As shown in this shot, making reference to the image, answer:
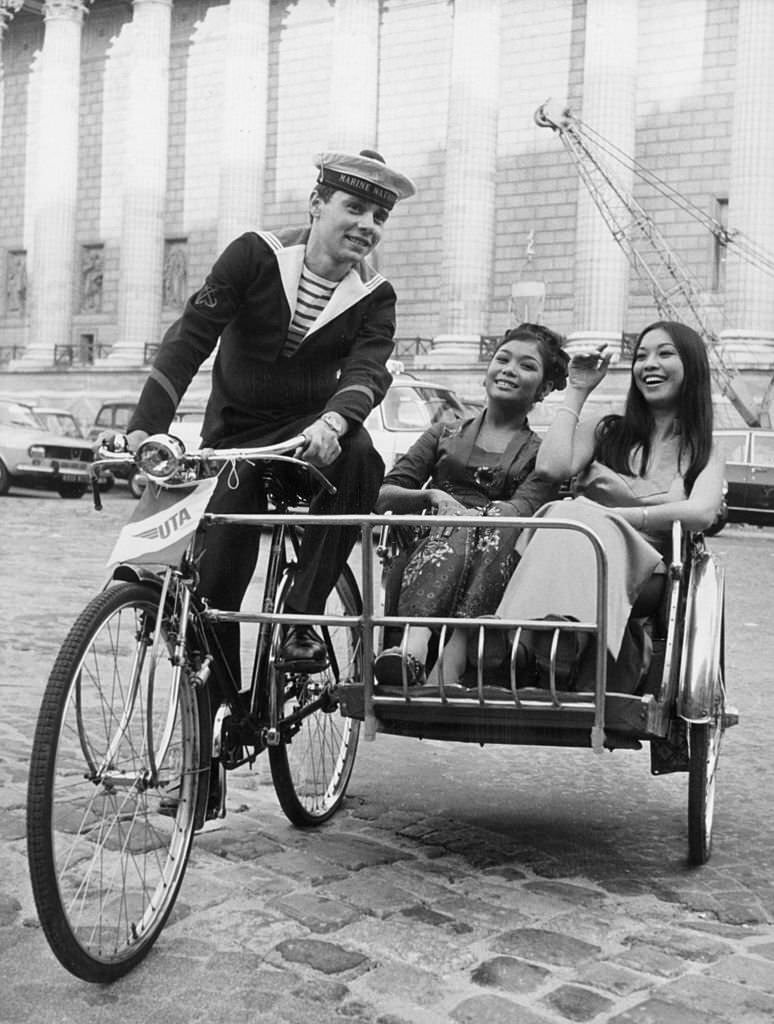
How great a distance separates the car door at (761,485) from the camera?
846 inches

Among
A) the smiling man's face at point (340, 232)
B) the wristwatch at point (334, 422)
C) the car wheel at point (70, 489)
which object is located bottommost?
the car wheel at point (70, 489)

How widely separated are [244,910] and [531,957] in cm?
81

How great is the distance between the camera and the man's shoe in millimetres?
4348

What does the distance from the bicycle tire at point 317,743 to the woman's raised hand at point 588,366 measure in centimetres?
103

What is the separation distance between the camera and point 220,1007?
131 inches

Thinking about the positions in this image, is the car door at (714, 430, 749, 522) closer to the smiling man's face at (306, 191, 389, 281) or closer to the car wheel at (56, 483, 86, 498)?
the car wheel at (56, 483, 86, 498)

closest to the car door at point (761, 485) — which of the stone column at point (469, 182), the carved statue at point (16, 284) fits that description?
the stone column at point (469, 182)

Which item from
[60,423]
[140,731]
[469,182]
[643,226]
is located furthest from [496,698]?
[469,182]

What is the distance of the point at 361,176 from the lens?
4.40m

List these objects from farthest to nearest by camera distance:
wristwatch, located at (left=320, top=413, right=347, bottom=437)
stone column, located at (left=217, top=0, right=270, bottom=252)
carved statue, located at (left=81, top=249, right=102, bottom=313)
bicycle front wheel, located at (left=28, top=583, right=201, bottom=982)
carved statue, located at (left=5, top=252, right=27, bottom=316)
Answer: carved statue, located at (left=5, top=252, right=27, bottom=316) < carved statue, located at (left=81, top=249, right=102, bottom=313) < stone column, located at (left=217, top=0, right=270, bottom=252) < wristwatch, located at (left=320, top=413, right=347, bottom=437) < bicycle front wheel, located at (left=28, top=583, right=201, bottom=982)

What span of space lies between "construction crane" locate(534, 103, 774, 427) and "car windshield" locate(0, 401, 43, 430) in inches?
526

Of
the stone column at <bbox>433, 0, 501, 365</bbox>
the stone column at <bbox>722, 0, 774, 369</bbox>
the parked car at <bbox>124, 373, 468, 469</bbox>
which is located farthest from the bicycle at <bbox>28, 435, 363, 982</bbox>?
the stone column at <bbox>433, 0, 501, 365</bbox>

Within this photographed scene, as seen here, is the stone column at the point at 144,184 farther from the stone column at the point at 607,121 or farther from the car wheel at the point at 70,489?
the car wheel at the point at 70,489

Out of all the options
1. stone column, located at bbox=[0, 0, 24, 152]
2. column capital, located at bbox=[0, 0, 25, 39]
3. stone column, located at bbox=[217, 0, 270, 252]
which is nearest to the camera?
stone column, located at bbox=[217, 0, 270, 252]
